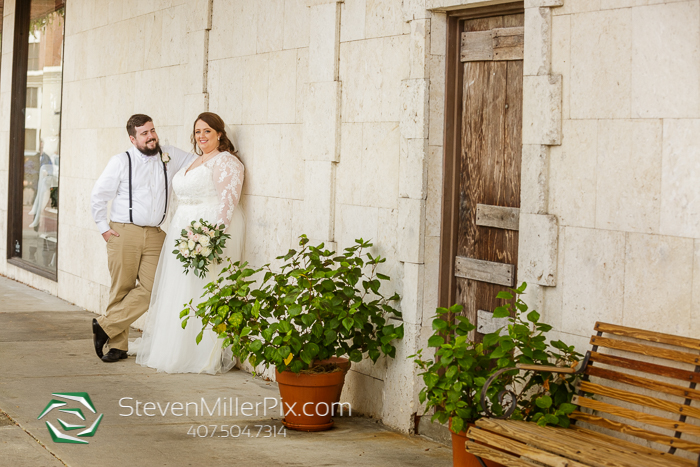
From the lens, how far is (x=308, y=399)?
559 centimetres

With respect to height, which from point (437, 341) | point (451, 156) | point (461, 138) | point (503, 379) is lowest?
point (503, 379)

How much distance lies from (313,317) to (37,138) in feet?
26.6

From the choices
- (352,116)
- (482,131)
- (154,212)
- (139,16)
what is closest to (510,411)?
(482,131)

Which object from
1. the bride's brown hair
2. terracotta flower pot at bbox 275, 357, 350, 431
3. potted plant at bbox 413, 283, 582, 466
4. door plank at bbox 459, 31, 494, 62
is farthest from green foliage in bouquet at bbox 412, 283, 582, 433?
the bride's brown hair

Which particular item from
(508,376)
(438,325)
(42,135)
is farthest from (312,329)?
(42,135)

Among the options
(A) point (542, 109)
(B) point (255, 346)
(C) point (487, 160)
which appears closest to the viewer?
(A) point (542, 109)

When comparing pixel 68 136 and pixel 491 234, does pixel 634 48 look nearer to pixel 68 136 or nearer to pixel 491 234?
pixel 491 234

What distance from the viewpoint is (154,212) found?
7.59 meters

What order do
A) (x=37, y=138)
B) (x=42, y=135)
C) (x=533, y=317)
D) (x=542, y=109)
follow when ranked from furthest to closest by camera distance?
(x=37, y=138) → (x=42, y=135) → (x=542, y=109) → (x=533, y=317)

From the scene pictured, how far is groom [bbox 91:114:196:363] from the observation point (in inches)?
295

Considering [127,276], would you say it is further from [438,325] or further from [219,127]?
[438,325]

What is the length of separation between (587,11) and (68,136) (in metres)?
7.86

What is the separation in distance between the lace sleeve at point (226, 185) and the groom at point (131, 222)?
0.66 metres

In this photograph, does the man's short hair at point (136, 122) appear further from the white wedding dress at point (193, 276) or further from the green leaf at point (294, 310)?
the green leaf at point (294, 310)
